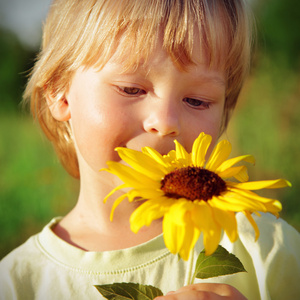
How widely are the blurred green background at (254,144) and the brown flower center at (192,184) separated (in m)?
1.74

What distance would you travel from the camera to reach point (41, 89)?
5.06 feet

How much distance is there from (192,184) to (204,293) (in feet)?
0.73

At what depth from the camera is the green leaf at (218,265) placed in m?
0.83

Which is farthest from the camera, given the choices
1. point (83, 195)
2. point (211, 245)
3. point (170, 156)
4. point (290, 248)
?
point (83, 195)

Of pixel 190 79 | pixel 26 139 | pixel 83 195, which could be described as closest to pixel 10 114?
pixel 26 139

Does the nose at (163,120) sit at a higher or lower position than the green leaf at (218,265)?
higher

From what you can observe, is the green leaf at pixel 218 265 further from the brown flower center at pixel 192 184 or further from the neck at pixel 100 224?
the neck at pixel 100 224

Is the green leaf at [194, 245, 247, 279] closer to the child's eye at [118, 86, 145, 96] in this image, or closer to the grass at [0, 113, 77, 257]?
the child's eye at [118, 86, 145, 96]

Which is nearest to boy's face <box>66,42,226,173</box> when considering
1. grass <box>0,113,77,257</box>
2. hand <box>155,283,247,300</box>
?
hand <box>155,283,247,300</box>

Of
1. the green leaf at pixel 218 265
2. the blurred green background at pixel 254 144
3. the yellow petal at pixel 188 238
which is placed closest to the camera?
the yellow petal at pixel 188 238

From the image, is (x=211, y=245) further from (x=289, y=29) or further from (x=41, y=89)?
(x=289, y=29)

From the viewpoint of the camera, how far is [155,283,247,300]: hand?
2.75 ft

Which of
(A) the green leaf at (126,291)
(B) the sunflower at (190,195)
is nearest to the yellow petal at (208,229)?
(B) the sunflower at (190,195)

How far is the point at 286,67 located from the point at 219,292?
3.33 m
